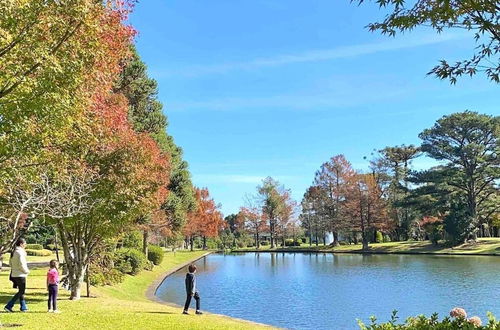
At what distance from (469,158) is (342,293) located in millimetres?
31074

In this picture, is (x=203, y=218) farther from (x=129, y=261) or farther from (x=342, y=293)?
(x=342, y=293)

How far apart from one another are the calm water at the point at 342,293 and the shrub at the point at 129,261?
180cm

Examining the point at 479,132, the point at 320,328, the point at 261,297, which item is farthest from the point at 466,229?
the point at 320,328

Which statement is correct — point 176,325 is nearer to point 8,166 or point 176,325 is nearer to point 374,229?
point 8,166

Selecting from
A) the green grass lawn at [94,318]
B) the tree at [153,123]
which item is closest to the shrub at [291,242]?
the tree at [153,123]

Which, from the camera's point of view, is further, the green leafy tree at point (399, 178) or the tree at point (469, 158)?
the green leafy tree at point (399, 178)

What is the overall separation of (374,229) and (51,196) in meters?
50.5

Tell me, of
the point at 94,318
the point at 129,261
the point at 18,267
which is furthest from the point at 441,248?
the point at 18,267

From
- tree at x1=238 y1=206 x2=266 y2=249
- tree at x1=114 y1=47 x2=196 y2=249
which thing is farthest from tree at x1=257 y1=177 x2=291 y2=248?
tree at x1=114 y1=47 x2=196 y2=249

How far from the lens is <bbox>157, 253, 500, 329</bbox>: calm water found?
15852 millimetres

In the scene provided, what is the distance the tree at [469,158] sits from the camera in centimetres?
4488

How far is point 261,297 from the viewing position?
20.2 m

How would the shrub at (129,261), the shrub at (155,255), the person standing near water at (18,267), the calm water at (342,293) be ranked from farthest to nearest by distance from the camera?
the shrub at (155,255) → the shrub at (129,261) → the calm water at (342,293) → the person standing near water at (18,267)

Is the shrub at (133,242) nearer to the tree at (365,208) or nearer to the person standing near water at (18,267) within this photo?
the person standing near water at (18,267)
